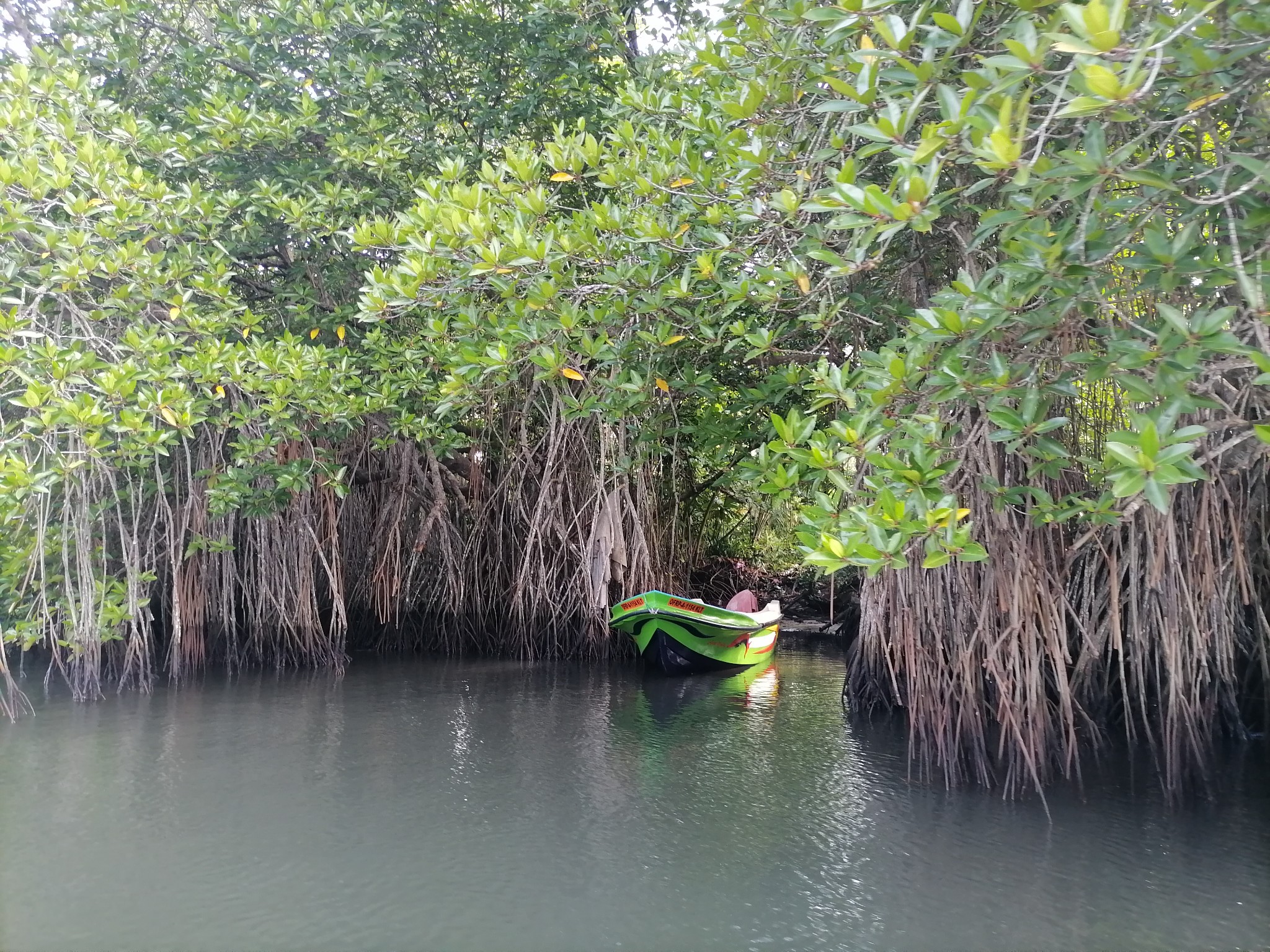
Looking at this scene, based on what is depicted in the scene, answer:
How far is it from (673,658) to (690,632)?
334mm

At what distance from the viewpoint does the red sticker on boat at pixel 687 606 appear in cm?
603

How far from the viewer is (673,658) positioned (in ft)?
21.5

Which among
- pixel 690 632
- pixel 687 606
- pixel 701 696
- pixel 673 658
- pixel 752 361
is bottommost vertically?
pixel 701 696

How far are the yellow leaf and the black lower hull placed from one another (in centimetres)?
485

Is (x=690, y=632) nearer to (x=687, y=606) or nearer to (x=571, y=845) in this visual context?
(x=687, y=606)

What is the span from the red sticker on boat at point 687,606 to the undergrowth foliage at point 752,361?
1.49ft

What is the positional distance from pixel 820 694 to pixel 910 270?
3.15m

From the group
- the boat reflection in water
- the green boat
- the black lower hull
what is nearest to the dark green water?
the boat reflection in water

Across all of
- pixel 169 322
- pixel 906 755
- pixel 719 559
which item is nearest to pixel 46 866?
pixel 169 322

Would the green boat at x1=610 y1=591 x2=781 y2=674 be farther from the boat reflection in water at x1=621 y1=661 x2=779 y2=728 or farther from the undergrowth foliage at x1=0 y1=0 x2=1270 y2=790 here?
the undergrowth foliage at x1=0 y1=0 x2=1270 y2=790

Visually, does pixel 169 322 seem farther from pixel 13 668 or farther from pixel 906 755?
pixel 906 755

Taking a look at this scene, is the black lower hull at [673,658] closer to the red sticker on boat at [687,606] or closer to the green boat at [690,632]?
the green boat at [690,632]

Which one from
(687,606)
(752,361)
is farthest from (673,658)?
(752,361)

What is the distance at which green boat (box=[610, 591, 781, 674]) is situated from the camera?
604 centimetres
